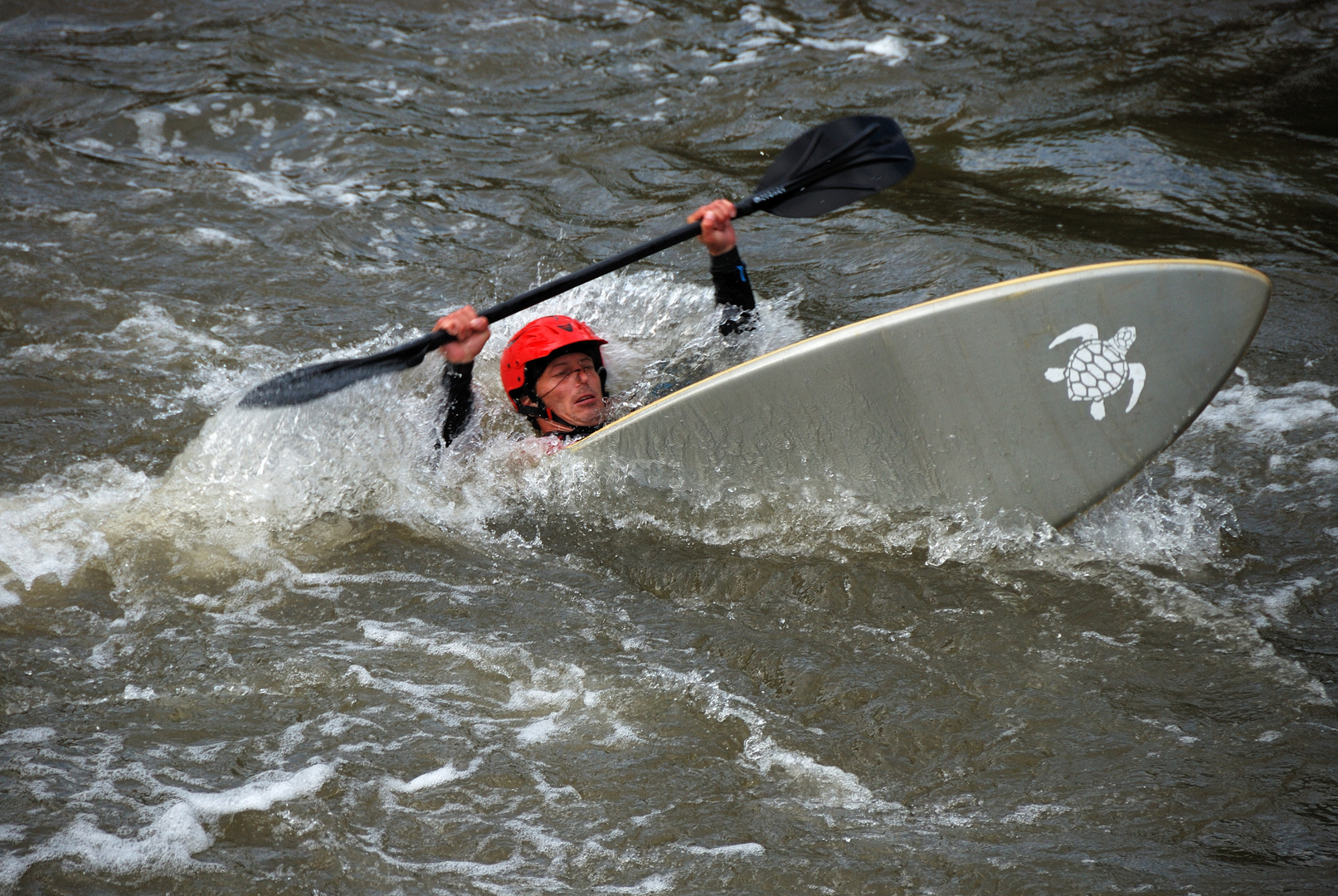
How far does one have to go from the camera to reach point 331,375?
397 cm

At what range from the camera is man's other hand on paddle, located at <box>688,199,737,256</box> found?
418cm

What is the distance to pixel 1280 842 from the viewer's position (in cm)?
237

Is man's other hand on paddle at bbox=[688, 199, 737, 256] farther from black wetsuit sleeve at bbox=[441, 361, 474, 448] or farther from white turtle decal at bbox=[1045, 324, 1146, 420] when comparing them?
white turtle decal at bbox=[1045, 324, 1146, 420]

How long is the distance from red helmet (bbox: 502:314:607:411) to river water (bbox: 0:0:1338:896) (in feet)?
0.86

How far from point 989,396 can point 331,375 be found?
7.87 feet

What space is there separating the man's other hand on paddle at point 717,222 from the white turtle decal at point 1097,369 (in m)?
1.46

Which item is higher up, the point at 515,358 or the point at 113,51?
the point at 113,51

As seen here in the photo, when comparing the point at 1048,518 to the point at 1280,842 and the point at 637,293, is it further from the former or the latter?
the point at 637,293

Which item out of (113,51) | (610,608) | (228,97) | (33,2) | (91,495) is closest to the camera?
(610,608)

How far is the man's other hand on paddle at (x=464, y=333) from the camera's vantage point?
3.96 m

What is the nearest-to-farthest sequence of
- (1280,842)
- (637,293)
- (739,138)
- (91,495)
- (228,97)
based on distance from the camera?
(1280,842) < (91,495) < (637,293) < (739,138) < (228,97)

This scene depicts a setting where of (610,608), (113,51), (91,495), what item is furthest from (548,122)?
(610,608)

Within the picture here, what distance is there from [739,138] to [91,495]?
4.83 m

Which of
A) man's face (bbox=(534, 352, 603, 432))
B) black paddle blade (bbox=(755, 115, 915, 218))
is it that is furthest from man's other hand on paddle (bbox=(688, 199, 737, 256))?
man's face (bbox=(534, 352, 603, 432))
